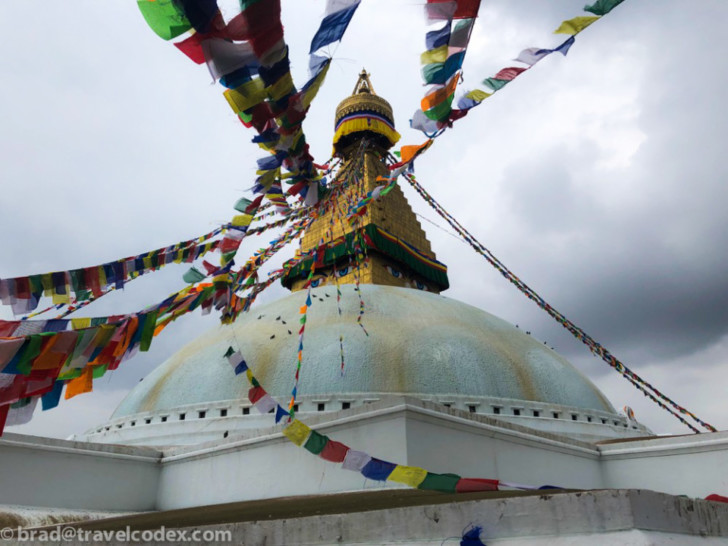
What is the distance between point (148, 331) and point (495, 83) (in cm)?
388

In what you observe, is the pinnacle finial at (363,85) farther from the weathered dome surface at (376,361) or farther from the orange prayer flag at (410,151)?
the orange prayer flag at (410,151)

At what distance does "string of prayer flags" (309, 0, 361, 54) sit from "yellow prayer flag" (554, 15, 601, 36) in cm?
163

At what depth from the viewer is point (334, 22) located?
349 centimetres

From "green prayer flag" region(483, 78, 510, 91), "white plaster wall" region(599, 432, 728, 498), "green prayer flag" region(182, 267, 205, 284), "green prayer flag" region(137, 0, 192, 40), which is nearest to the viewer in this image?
"green prayer flag" region(137, 0, 192, 40)

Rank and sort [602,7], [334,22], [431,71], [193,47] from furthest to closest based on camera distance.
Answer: [431,71] < [602,7] < [334,22] < [193,47]

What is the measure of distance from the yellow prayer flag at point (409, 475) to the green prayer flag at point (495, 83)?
3313 millimetres

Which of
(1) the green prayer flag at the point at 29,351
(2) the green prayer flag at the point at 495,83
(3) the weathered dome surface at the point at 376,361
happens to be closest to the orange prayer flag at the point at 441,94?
(2) the green prayer flag at the point at 495,83

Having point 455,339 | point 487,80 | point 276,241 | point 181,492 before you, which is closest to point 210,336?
point 276,241

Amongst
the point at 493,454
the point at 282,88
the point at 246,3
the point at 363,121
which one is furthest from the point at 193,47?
the point at 363,121

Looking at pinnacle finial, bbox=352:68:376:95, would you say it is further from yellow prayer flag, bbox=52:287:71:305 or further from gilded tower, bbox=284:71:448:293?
yellow prayer flag, bbox=52:287:71:305

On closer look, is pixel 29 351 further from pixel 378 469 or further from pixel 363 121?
pixel 363 121

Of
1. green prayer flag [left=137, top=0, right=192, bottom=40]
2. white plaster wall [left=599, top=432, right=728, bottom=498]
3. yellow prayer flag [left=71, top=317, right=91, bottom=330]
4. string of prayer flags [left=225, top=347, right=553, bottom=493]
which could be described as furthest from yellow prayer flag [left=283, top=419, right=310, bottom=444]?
white plaster wall [left=599, top=432, right=728, bottom=498]

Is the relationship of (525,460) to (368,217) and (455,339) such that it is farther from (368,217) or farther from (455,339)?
(368,217)

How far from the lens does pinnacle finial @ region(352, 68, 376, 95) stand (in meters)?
20.2
